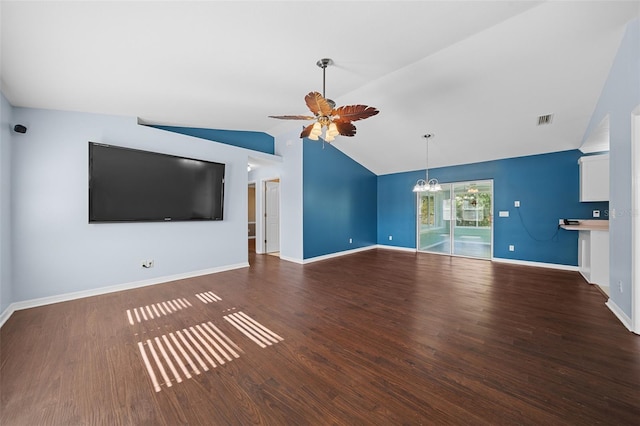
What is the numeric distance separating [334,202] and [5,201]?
5.58 metres

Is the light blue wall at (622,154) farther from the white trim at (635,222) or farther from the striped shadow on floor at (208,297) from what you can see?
the striped shadow on floor at (208,297)

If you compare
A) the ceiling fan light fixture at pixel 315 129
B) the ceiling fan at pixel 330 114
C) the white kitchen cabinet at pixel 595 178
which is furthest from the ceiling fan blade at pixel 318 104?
the white kitchen cabinet at pixel 595 178

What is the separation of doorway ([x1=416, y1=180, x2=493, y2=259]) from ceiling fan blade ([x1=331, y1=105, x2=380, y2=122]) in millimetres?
5223

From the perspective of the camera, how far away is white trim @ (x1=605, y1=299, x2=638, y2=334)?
8.23ft

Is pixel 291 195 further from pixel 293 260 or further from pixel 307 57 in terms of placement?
pixel 307 57

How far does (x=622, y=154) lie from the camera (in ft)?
8.70

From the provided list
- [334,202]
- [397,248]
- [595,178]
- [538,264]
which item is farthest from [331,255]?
[595,178]

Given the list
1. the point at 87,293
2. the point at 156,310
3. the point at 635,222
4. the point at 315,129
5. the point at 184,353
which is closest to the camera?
the point at 184,353

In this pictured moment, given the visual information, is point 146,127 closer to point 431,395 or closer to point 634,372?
point 431,395

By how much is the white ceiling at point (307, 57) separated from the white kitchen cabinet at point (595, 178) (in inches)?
24.0

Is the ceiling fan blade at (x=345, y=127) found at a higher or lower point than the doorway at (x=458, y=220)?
higher

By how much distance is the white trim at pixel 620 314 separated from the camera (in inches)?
98.8

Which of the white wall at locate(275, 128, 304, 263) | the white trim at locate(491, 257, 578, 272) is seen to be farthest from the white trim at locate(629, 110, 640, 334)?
the white wall at locate(275, 128, 304, 263)

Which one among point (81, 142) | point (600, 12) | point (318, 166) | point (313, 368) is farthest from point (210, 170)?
point (600, 12)
